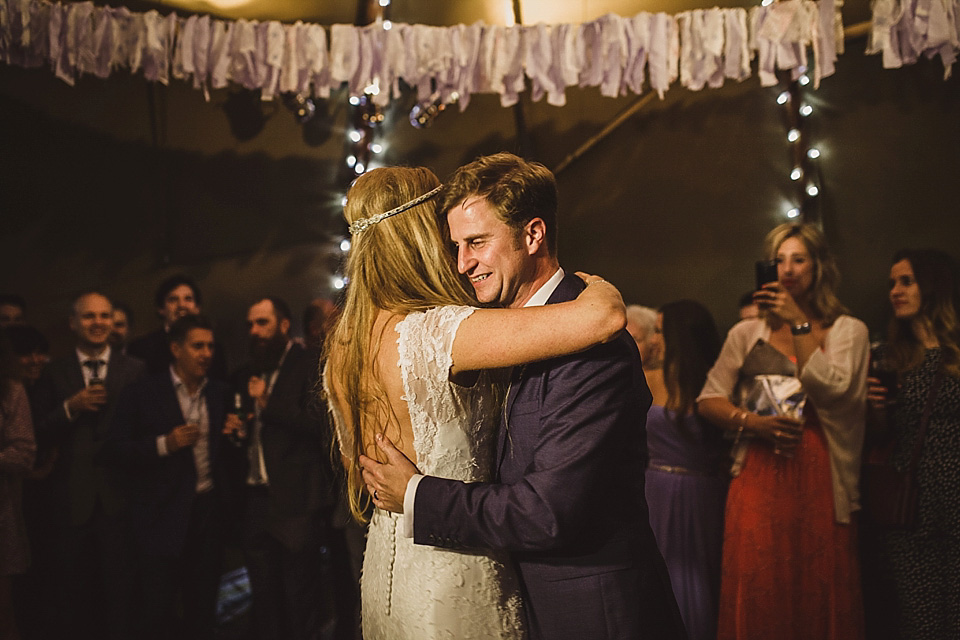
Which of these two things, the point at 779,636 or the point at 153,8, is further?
the point at 153,8

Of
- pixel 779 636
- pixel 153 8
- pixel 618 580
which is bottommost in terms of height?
pixel 779 636

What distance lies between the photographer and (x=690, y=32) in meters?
4.58

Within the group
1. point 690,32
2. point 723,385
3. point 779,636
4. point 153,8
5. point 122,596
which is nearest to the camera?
point 779,636

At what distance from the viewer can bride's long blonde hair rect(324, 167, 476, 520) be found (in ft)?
5.99

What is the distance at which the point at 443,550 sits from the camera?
178cm

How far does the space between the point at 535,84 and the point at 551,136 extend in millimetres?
1377

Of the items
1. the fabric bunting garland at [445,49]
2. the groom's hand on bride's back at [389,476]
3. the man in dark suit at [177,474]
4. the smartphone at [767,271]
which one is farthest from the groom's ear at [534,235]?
the fabric bunting garland at [445,49]

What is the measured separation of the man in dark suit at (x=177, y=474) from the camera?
3.75m

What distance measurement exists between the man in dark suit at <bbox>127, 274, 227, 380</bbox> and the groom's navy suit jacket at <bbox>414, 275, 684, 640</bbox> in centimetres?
317

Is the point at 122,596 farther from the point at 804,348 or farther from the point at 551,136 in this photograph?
the point at 551,136

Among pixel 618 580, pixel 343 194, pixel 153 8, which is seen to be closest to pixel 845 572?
Answer: pixel 618 580

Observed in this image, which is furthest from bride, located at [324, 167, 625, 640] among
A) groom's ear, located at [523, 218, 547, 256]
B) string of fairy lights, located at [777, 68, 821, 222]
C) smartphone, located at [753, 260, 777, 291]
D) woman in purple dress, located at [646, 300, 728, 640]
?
string of fairy lights, located at [777, 68, 821, 222]

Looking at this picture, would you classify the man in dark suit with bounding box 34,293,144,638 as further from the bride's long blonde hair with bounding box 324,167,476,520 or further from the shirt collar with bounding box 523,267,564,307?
the shirt collar with bounding box 523,267,564,307

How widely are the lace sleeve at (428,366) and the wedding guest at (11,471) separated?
2498mm
